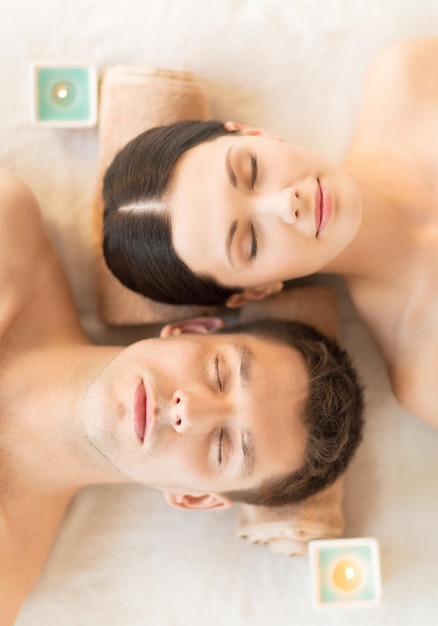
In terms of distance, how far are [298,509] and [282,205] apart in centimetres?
72

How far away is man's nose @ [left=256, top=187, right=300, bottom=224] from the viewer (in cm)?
117

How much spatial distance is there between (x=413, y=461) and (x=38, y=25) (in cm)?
150

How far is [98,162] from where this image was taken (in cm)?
162

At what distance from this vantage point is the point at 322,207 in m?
1.21

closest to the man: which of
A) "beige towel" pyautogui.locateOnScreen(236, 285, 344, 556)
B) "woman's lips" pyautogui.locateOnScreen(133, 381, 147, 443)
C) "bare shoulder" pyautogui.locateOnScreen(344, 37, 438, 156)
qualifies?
"woman's lips" pyautogui.locateOnScreen(133, 381, 147, 443)

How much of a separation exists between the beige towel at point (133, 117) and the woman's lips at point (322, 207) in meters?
0.46

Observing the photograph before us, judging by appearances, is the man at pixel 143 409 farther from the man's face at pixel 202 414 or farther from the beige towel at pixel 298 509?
the beige towel at pixel 298 509

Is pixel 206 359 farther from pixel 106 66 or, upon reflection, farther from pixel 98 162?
pixel 106 66

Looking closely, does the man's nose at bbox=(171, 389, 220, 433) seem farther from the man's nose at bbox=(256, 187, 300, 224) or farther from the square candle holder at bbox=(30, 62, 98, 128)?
the square candle holder at bbox=(30, 62, 98, 128)

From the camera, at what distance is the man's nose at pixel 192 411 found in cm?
116

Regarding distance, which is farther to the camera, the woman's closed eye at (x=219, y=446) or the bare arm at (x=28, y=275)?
the bare arm at (x=28, y=275)

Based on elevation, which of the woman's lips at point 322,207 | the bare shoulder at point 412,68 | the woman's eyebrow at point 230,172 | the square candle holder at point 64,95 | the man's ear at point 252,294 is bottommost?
the man's ear at point 252,294

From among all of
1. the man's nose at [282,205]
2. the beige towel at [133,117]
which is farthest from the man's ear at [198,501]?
the man's nose at [282,205]

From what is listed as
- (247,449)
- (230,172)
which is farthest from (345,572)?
(230,172)
